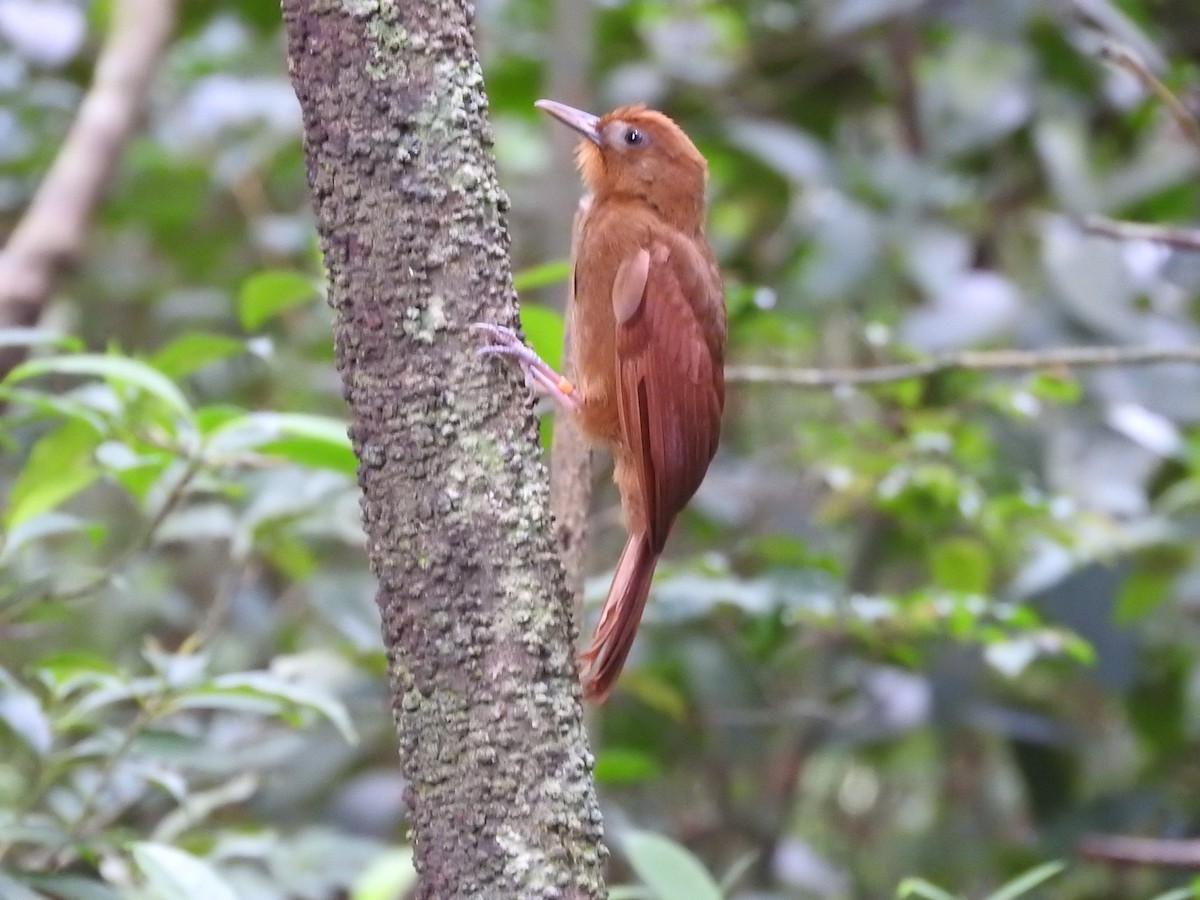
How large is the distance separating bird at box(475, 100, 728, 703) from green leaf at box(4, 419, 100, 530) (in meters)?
0.72

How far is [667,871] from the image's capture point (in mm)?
1965

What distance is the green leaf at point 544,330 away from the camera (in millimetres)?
2227

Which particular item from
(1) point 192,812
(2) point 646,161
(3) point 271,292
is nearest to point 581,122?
(2) point 646,161

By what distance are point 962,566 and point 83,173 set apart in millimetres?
2039

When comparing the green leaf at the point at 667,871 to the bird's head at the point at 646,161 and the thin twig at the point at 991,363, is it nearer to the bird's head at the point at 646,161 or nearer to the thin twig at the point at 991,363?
the thin twig at the point at 991,363

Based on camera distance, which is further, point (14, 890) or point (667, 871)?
point (667, 871)

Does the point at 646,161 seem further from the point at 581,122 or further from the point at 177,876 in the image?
the point at 177,876

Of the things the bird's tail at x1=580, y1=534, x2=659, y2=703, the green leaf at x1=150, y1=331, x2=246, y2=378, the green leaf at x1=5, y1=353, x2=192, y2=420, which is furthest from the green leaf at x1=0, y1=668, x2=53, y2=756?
the bird's tail at x1=580, y1=534, x2=659, y2=703

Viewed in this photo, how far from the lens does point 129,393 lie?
229 centimetres

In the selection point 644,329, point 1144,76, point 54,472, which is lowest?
point 54,472

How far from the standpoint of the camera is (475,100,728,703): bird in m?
2.40

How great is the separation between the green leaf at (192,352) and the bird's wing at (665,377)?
0.65 meters

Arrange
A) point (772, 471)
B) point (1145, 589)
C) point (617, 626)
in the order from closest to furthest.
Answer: point (617, 626), point (1145, 589), point (772, 471)

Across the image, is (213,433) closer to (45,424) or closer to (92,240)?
(45,424)
